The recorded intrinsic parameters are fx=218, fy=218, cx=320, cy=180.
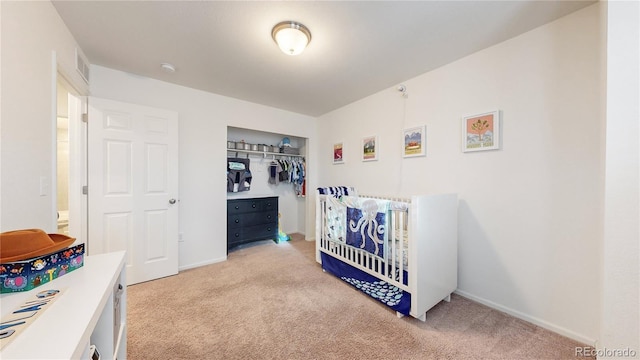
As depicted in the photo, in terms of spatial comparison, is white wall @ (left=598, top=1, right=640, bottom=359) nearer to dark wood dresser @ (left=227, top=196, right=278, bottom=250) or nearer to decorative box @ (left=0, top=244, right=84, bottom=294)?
decorative box @ (left=0, top=244, right=84, bottom=294)

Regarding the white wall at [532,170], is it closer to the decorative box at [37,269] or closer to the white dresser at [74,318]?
the white dresser at [74,318]

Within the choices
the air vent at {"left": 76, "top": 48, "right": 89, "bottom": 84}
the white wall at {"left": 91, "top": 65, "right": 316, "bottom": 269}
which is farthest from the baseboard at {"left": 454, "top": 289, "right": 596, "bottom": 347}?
the air vent at {"left": 76, "top": 48, "right": 89, "bottom": 84}

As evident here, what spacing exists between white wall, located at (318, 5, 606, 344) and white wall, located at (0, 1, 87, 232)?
2965 millimetres

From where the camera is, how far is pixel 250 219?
11.4ft

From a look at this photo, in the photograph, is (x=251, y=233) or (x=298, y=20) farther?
(x=251, y=233)

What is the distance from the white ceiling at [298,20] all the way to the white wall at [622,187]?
0.56m

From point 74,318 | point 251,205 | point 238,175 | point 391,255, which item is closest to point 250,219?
point 251,205

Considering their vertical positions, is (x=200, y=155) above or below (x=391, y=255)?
above

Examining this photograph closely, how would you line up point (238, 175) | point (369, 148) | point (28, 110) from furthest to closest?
point (238, 175) < point (369, 148) < point (28, 110)

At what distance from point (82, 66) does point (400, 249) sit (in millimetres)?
3226

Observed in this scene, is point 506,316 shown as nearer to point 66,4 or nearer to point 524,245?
point 524,245

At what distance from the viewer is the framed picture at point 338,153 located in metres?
3.45

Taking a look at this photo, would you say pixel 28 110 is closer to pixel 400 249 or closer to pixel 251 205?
pixel 251 205

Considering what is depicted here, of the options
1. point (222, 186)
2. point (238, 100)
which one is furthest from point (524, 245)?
point (238, 100)
